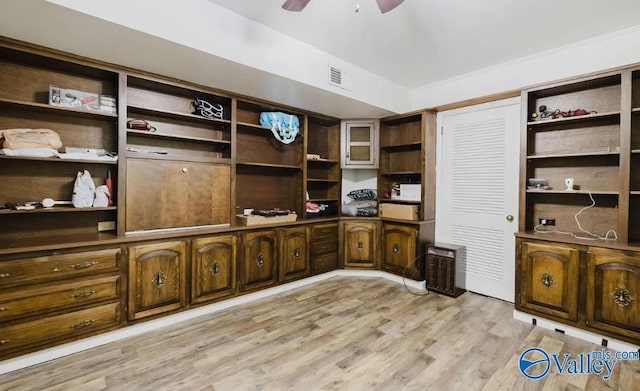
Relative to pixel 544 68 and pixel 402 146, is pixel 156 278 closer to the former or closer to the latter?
pixel 402 146

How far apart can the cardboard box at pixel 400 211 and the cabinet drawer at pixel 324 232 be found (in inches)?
28.1

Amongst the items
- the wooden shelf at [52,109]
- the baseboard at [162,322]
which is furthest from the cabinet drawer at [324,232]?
the wooden shelf at [52,109]

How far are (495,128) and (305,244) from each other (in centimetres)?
265

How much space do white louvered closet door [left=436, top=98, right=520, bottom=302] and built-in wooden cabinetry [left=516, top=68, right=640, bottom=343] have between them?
0.75 feet

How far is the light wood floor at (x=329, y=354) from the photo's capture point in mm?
1925

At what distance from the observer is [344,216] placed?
427cm

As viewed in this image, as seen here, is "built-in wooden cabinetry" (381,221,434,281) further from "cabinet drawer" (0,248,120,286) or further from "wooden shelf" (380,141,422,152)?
"cabinet drawer" (0,248,120,286)

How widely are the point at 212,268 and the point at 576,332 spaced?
336 centimetres

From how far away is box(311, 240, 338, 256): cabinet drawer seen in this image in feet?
12.7

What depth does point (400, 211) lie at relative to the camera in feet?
12.8

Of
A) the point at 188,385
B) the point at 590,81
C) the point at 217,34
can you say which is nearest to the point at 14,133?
the point at 217,34

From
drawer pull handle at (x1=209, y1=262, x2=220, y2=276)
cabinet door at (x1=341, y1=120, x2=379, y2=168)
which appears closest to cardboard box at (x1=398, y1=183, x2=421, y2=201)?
cabinet door at (x1=341, y1=120, x2=379, y2=168)

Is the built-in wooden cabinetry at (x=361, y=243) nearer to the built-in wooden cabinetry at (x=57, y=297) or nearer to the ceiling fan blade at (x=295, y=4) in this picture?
the built-in wooden cabinetry at (x=57, y=297)

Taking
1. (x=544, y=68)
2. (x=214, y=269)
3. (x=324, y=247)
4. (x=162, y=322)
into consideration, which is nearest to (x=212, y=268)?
(x=214, y=269)
